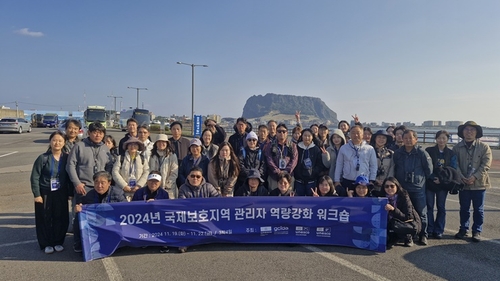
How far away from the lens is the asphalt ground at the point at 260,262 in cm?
404

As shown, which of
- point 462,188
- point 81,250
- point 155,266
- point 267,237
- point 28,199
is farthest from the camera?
point 28,199

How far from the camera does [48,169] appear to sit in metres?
4.80

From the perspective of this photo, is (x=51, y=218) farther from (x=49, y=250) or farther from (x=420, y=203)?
(x=420, y=203)

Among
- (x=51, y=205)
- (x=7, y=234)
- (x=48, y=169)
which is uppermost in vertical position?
(x=48, y=169)

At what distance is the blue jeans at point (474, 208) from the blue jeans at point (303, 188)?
255 centimetres

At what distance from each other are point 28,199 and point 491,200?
464 inches

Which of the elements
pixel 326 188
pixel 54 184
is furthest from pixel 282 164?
pixel 54 184

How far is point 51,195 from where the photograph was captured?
4.88 m

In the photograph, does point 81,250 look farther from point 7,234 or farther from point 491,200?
point 491,200

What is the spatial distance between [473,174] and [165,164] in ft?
17.2

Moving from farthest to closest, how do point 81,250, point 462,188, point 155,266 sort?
point 462,188 → point 81,250 → point 155,266

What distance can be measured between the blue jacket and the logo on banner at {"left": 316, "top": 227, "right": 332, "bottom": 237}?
1545 millimetres

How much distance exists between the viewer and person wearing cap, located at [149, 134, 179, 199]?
550cm

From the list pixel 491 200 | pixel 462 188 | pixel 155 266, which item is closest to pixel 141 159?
pixel 155 266
